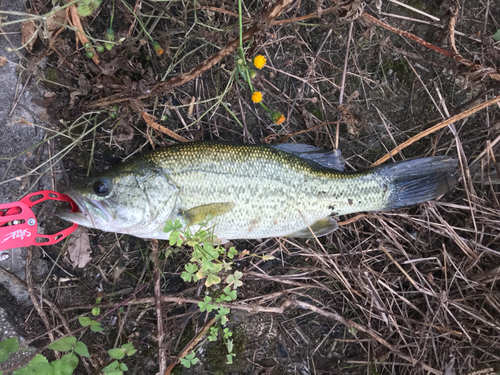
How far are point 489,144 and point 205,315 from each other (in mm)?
3753

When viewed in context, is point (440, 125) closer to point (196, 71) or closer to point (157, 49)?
point (196, 71)

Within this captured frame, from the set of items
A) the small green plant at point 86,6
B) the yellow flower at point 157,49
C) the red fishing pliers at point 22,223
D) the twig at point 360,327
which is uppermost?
the small green plant at point 86,6

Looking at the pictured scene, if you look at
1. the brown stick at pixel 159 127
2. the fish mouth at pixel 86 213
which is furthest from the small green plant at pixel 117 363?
the brown stick at pixel 159 127

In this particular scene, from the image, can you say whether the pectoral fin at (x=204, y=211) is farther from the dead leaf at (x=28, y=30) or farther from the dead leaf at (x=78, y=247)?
the dead leaf at (x=28, y=30)

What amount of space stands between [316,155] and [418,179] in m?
1.14

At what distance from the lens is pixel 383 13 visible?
355cm

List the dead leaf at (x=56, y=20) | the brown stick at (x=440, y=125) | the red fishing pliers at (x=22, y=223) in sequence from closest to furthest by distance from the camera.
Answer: the red fishing pliers at (x=22, y=223) < the dead leaf at (x=56, y=20) < the brown stick at (x=440, y=125)

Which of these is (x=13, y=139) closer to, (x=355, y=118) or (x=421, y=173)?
(x=355, y=118)

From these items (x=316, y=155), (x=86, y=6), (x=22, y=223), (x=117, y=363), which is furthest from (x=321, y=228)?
(x=86, y=6)

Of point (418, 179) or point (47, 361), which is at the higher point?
point (418, 179)

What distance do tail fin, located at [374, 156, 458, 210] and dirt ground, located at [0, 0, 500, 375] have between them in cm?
23

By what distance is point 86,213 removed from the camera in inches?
114

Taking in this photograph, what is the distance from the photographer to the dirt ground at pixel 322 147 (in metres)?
3.28

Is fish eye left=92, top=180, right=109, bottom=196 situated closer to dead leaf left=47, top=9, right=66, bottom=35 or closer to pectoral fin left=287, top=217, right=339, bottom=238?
dead leaf left=47, top=9, right=66, bottom=35
